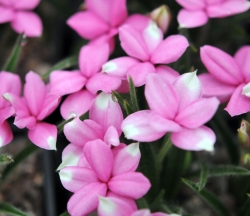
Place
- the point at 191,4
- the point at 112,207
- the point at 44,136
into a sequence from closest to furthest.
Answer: the point at 112,207 < the point at 44,136 < the point at 191,4

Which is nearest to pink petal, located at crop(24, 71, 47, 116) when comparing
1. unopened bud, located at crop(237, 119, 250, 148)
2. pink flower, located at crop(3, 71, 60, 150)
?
pink flower, located at crop(3, 71, 60, 150)

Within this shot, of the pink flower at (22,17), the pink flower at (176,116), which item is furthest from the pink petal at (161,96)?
the pink flower at (22,17)

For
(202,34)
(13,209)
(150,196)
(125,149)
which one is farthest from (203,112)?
(202,34)

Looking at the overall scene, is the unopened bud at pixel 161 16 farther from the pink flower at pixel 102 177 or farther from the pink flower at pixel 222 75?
the pink flower at pixel 102 177

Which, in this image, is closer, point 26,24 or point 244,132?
point 244,132

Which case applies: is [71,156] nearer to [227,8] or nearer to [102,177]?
[102,177]

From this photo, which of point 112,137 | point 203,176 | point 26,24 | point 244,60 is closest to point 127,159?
point 112,137

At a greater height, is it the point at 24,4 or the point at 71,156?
the point at 24,4

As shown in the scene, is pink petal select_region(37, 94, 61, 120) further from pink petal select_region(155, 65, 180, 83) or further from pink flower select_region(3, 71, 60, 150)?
pink petal select_region(155, 65, 180, 83)

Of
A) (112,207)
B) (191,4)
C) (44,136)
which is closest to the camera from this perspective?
(112,207)
